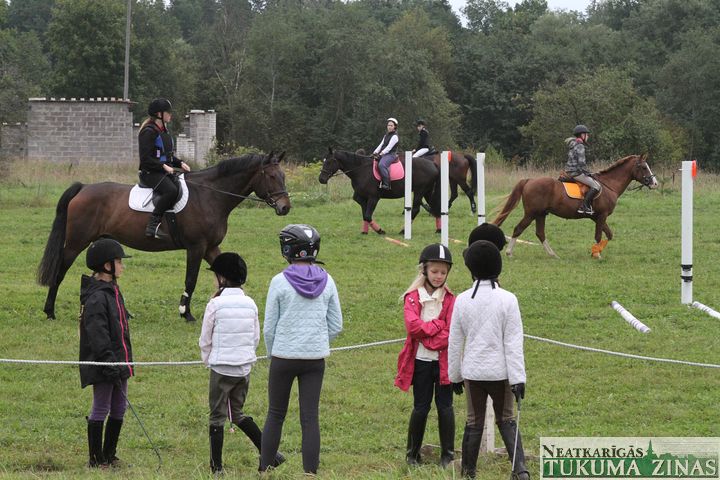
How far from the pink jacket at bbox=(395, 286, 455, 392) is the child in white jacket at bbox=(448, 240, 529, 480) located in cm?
35

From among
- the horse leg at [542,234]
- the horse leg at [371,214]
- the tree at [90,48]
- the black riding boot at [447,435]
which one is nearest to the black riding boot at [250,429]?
the black riding boot at [447,435]

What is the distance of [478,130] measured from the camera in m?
75.8

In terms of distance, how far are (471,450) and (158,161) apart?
24.7ft

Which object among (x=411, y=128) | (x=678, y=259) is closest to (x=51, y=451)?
(x=678, y=259)

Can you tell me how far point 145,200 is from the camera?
14.1 metres

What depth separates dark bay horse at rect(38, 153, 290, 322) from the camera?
45.9 ft

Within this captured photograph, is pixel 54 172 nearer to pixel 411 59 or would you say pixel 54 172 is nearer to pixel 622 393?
pixel 622 393

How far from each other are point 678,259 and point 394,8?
89.0m

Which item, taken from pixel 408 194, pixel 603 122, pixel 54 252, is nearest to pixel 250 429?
pixel 54 252

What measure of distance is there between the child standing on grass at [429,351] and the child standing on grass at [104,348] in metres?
2.09

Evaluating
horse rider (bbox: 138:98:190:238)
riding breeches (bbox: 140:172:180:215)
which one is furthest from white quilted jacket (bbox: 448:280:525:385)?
riding breeches (bbox: 140:172:180:215)

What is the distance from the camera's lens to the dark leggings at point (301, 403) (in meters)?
7.48

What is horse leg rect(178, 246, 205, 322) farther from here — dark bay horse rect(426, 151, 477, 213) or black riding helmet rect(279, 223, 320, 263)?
dark bay horse rect(426, 151, 477, 213)

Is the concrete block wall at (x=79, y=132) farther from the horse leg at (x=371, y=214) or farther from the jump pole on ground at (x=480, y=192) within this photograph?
the jump pole on ground at (x=480, y=192)
